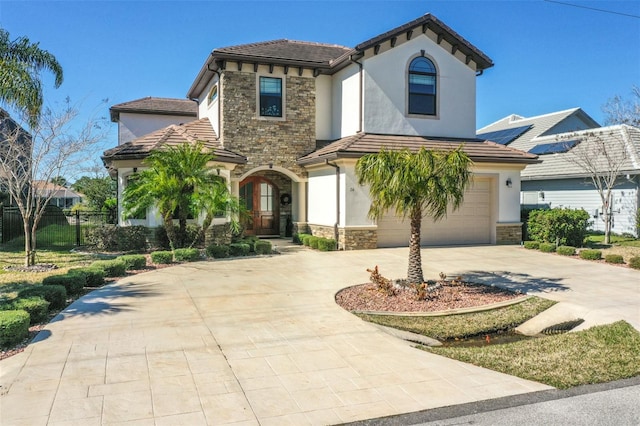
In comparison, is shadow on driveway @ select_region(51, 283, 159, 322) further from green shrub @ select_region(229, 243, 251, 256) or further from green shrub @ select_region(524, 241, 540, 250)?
green shrub @ select_region(524, 241, 540, 250)

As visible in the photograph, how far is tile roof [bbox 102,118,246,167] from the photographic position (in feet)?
52.5

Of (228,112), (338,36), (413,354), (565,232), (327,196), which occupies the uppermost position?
(338,36)

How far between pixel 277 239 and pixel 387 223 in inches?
205

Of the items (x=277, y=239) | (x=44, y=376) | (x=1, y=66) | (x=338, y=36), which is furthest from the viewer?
(x=338, y=36)

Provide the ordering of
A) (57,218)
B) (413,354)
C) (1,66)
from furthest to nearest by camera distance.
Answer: (57,218)
(1,66)
(413,354)

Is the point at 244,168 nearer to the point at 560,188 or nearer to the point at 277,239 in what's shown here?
the point at 277,239

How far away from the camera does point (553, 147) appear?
2300 centimetres

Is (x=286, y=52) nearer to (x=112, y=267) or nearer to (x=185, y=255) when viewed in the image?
(x=185, y=255)

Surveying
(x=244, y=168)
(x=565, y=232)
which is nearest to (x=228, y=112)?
(x=244, y=168)

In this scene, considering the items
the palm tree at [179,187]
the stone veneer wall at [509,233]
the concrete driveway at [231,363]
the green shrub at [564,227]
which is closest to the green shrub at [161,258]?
the palm tree at [179,187]

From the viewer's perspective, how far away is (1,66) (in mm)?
14133

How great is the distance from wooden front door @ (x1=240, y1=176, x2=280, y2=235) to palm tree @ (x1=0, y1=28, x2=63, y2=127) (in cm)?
786

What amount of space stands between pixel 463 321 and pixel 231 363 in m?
4.14

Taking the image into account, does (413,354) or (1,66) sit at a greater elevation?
(1,66)
